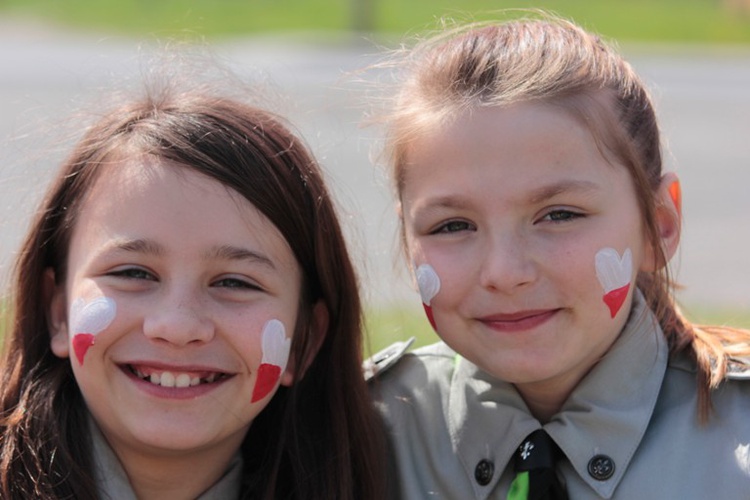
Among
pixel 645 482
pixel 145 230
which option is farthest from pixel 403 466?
pixel 145 230

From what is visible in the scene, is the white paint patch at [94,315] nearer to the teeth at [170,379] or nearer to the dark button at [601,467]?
the teeth at [170,379]

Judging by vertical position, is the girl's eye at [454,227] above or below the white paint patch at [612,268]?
above

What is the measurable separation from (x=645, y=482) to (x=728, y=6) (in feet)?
76.9

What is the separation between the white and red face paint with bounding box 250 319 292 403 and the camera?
3.09 meters

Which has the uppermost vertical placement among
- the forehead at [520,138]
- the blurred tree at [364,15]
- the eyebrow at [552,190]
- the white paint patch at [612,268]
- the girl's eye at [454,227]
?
the blurred tree at [364,15]

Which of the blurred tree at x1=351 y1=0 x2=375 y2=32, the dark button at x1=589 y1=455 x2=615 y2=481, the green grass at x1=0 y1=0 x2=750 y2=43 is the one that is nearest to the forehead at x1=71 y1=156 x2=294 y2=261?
the dark button at x1=589 y1=455 x2=615 y2=481

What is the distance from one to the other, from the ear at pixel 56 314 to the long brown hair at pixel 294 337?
0.02 metres

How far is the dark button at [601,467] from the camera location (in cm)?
313

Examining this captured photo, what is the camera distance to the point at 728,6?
24953 millimetres

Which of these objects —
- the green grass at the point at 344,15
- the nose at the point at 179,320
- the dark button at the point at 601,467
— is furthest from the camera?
the green grass at the point at 344,15

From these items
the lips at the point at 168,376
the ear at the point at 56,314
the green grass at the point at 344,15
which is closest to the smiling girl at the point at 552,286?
the lips at the point at 168,376

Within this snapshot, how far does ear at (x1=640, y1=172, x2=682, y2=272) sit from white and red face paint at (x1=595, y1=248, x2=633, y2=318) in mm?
122

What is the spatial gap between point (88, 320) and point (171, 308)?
8.8 inches

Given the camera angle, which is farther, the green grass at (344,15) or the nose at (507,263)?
the green grass at (344,15)
